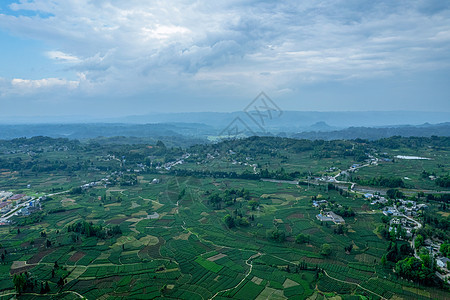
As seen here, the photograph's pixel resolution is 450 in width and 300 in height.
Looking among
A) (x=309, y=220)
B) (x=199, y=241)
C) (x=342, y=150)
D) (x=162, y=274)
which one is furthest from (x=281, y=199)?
(x=342, y=150)

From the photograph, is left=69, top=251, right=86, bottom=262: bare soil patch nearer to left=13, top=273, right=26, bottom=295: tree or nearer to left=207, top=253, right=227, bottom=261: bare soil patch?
left=13, top=273, right=26, bottom=295: tree

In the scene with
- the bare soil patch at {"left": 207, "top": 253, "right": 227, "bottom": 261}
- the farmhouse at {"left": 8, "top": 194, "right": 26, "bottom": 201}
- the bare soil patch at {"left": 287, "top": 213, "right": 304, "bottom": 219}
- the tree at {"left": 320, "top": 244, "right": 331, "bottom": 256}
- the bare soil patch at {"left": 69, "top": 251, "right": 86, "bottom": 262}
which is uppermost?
the tree at {"left": 320, "top": 244, "right": 331, "bottom": 256}

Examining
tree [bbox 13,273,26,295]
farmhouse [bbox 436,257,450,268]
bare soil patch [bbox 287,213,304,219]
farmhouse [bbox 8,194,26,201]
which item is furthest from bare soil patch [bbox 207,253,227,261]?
farmhouse [bbox 8,194,26,201]

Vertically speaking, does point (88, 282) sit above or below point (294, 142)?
below

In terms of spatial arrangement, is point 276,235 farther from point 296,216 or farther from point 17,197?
point 17,197

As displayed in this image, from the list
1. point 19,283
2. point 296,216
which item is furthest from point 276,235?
point 19,283

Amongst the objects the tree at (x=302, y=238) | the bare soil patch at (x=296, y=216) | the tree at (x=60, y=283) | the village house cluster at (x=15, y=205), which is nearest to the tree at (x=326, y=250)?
the tree at (x=302, y=238)

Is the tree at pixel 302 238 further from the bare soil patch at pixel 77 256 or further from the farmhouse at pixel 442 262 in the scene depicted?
the bare soil patch at pixel 77 256

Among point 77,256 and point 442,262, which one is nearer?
point 442,262

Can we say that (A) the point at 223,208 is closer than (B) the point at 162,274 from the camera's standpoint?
No

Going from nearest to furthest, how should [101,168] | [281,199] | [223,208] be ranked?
[223,208] < [281,199] < [101,168]

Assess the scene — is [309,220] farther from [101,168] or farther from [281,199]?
[101,168]
